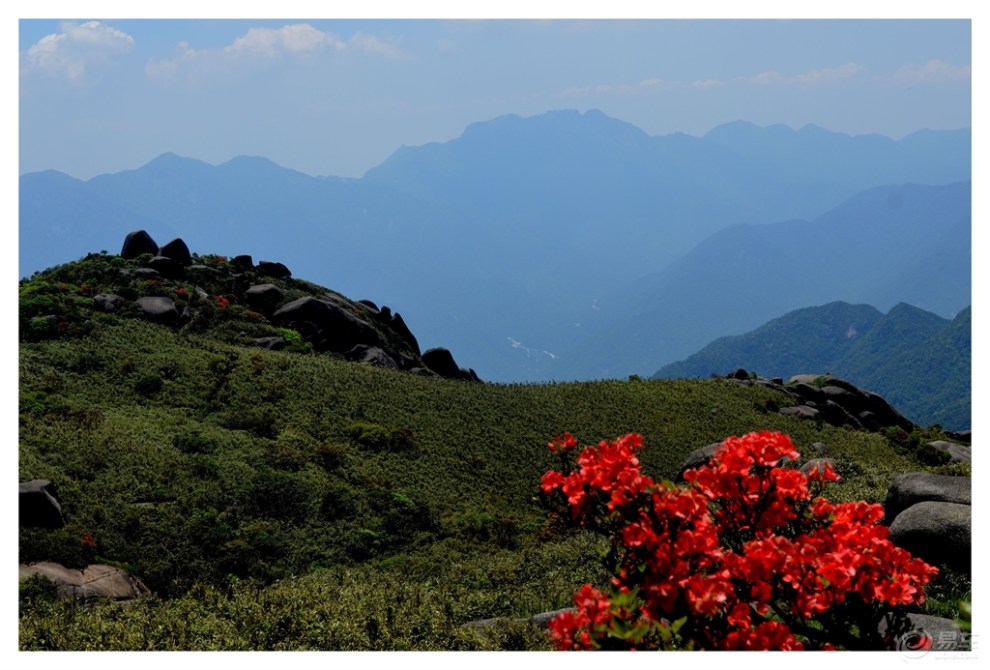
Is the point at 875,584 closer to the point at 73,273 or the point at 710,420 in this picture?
the point at 710,420

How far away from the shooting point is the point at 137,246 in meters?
47.5

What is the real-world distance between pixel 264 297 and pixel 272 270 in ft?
19.9

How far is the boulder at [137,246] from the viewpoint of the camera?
4705 cm

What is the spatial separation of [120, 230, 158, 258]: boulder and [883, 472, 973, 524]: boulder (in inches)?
1678

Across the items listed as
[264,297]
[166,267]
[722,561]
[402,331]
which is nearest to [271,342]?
[264,297]

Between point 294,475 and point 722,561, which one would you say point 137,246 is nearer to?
point 294,475

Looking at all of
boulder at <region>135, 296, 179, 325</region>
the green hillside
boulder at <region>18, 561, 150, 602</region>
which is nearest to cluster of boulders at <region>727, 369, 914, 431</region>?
the green hillside

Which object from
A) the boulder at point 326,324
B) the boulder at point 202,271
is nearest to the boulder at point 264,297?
the boulder at point 326,324

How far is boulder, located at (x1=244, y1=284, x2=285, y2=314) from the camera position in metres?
45.4

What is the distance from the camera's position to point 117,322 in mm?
35938

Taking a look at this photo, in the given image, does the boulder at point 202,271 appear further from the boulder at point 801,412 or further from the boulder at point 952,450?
the boulder at point 952,450

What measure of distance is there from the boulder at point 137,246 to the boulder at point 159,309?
8.54 m

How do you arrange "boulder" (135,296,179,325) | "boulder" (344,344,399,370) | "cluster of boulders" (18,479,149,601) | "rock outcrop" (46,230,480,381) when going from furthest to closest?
"boulder" (344,344,399,370) < "rock outcrop" (46,230,480,381) < "boulder" (135,296,179,325) < "cluster of boulders" (18,479,149,601)

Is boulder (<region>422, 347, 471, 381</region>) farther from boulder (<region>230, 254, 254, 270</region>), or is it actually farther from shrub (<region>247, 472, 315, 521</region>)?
shrub (<region>247, 472, 315, 521</region>)
